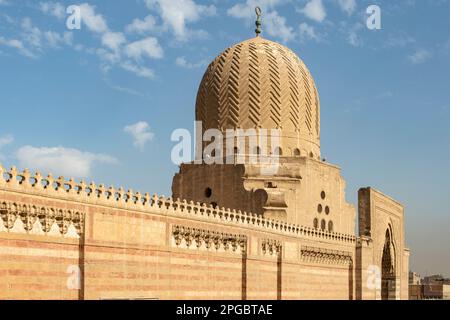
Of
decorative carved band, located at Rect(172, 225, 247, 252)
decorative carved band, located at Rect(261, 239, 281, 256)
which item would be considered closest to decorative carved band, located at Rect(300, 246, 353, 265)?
decorative carved band, located at Rect(261, 239, 281, 256)

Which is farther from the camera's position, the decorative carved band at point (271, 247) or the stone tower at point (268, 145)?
the stone tower at point (268, 145)

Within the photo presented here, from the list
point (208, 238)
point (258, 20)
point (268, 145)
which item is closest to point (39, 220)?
point (208, 238)

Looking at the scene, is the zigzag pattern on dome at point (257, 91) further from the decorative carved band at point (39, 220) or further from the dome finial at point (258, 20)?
the decorative carved band at point (39, 220)

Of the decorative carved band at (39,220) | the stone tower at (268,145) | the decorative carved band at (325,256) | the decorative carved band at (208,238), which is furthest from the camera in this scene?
the stone tower at (268,145)

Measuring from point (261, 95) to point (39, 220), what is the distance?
13.3m

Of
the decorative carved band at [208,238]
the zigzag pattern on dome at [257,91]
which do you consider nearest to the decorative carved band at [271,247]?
the decorative carved band at [208,238]

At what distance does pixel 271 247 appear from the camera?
20828 millimetres

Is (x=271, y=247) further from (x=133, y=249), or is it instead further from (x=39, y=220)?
(x=39, y=220)

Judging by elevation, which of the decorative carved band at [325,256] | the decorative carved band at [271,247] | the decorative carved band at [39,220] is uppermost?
the decorative carved band at [39,220]

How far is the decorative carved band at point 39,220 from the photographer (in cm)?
1306

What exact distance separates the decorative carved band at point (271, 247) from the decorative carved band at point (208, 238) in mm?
1070

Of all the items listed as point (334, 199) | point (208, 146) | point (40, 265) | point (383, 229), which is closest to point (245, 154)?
point (208, 146)

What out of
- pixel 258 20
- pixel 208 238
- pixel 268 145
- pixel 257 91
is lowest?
pixel 208 238
